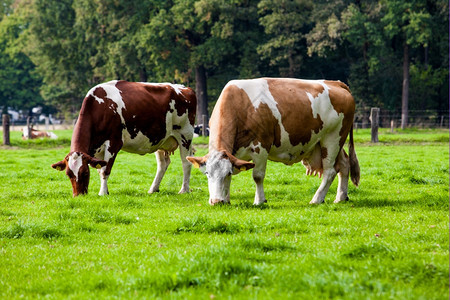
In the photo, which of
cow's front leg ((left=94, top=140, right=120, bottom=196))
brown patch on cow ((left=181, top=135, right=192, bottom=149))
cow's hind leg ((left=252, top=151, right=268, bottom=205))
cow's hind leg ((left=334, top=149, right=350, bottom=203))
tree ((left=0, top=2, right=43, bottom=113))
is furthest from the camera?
tree ((left=0, top=2, right=43, bottom=113))

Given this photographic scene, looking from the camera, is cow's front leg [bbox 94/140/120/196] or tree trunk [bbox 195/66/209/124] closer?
cow's front leg [bbox 94/140/120/196]

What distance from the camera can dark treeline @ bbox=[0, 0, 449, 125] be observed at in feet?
136

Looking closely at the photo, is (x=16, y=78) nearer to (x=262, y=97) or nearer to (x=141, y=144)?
(x=141, y=144)

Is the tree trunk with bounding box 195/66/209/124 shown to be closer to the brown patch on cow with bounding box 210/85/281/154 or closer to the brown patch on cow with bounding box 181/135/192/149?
the brown patch on cow with bounding box 181/135/192/149

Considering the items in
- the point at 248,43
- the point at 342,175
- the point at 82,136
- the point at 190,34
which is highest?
the point at 190,34

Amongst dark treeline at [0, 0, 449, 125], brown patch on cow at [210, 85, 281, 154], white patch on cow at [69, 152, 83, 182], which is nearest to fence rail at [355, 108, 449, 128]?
dark treeline at [0, 0, 449, 125]

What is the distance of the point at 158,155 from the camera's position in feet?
40.8

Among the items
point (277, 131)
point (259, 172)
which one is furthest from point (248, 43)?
point (259, 172)

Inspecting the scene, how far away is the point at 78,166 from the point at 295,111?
4.22 m

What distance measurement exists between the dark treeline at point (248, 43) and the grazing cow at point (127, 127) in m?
29.6

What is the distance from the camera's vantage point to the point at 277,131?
9.70 m

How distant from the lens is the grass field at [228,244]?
4730mm

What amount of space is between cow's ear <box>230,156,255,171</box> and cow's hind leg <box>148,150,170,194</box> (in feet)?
10.9

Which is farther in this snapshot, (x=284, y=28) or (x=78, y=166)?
(x=284, y=28)
